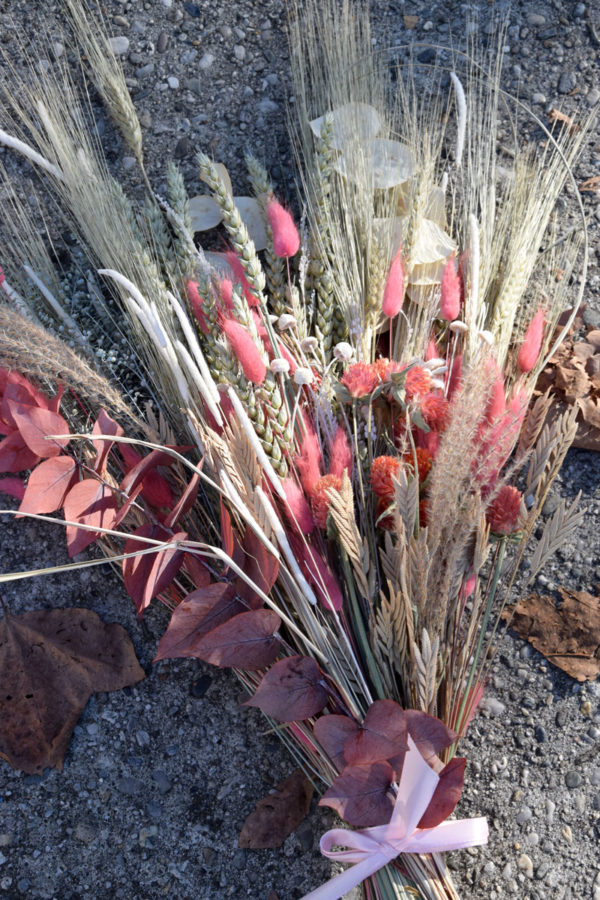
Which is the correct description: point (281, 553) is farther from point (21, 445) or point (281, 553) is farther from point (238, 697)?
point (21, 445)

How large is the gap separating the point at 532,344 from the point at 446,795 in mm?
710

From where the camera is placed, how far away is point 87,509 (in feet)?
3.61

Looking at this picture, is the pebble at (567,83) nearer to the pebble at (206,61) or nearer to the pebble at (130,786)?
the pebble at (206,61)

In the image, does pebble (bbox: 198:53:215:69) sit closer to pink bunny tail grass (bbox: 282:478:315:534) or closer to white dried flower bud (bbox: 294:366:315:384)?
white dried flower bud (bbox: 294:366:315:384)

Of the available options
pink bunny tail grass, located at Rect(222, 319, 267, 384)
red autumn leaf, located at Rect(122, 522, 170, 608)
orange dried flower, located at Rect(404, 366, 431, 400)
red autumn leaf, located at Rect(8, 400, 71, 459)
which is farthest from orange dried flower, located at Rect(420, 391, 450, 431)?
red autumn leaf, located at Rect(8, 400, 71, 459)

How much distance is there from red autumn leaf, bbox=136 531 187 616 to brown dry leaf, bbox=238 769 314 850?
436mm

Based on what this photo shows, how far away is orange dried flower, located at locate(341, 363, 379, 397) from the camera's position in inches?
42.1

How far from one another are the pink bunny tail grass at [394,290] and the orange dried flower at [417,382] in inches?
5.2

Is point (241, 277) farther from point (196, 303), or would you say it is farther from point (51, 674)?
point (51, 674)

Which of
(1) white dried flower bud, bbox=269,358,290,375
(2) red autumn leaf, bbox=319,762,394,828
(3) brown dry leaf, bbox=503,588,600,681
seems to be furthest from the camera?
(3) brown dry leaf, bbox=503,588,600,681

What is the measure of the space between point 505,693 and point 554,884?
1.03 ft

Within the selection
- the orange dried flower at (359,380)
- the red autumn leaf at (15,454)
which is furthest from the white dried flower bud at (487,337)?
the red autumn leaf at (15,454)

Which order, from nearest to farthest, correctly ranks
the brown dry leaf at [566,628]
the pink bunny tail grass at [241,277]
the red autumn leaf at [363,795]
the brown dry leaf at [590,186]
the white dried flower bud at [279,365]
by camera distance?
the red autumn leaf at [363,795], the white dried flower bud at [279,365], the pink bunny tail grass at [241,277], the brown dry leaf at [566,628], the brown dry leaf at [590,186]

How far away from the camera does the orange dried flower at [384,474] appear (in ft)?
3.37
